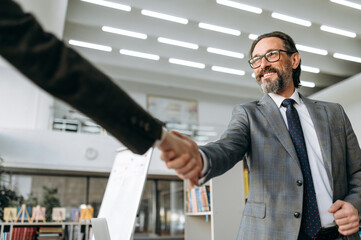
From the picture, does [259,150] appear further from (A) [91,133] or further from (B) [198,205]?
(A) [91,133]

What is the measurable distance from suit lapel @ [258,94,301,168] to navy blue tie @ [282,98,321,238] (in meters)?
0.03

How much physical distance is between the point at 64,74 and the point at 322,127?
0.93 meters

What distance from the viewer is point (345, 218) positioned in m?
1.00

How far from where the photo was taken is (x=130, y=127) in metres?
0.67

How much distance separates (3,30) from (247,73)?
32.4 ft

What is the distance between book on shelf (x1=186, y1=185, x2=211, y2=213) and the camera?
366 centimetres

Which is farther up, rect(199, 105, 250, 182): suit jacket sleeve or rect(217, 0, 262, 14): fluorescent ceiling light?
rect(217, 0, 262, 14): fluorescent ceiling light

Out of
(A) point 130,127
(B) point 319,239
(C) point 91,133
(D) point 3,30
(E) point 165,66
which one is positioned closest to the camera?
(D) point 3,30

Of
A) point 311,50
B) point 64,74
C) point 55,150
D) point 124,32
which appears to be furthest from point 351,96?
point 64,74

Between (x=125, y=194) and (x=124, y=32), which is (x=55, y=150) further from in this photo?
(x=125, y=194)

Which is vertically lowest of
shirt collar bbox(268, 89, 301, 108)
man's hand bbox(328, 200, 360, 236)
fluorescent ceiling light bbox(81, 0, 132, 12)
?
man's hand bbox(328, 200, 360, 236)

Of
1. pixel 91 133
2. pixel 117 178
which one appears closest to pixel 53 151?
pixel 91 133

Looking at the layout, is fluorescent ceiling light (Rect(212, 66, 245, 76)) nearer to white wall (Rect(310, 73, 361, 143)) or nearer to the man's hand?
white wall (Rect(310, 73, 361, 143))

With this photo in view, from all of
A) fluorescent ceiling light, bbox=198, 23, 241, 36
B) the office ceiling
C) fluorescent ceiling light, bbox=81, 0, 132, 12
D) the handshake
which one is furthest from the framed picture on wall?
the handshake
